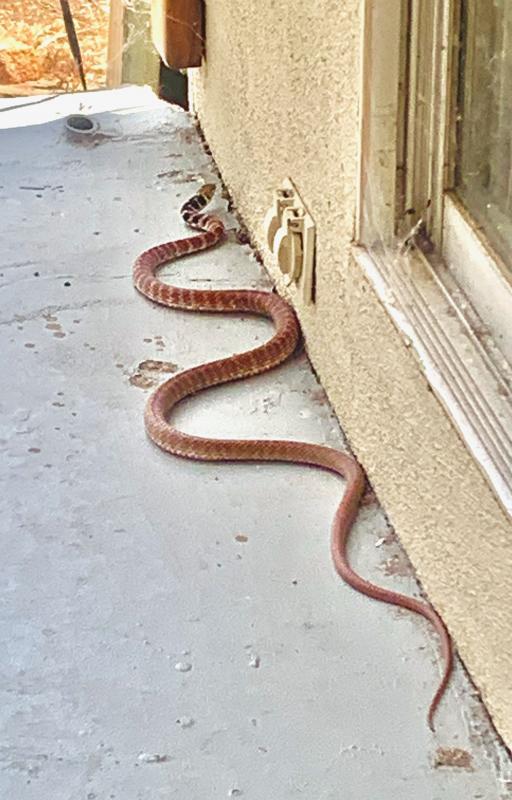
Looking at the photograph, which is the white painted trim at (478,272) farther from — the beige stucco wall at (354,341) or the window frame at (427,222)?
the beige stucco wall at (354,341)

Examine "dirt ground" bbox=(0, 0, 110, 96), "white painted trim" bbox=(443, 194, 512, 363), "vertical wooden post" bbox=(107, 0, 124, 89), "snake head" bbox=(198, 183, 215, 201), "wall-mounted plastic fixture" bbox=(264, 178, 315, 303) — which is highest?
"white painted trim" bbox=(443, 194, 512, 363)

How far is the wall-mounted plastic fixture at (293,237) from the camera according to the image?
319 cm

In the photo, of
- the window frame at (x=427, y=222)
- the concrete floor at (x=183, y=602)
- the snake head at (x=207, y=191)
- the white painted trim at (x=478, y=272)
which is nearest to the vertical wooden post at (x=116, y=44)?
the snake head at (x=207, y=191)

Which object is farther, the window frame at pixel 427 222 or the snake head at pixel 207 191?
the snake head at pixel 207 191

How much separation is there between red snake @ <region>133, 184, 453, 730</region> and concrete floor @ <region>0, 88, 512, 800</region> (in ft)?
0.09

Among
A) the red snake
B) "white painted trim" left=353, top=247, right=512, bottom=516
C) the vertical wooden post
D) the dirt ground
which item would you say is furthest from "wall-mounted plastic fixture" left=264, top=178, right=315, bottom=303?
the dirt ground

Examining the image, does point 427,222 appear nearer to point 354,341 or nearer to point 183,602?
point 354,341

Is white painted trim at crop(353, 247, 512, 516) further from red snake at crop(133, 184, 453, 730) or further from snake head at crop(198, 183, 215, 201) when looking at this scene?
snake head at crop(198, 183, 215, 201)

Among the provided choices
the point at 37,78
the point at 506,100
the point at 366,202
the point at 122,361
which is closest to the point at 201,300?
the point at 122,361

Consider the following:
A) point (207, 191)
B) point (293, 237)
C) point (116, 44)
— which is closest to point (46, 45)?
point (116, 44)

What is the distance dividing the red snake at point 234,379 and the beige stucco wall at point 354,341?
45 mm

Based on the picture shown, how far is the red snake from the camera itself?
250cm

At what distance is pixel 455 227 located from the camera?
2492mm

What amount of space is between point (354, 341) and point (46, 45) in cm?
780
